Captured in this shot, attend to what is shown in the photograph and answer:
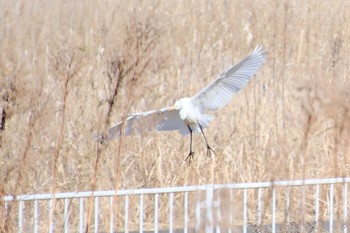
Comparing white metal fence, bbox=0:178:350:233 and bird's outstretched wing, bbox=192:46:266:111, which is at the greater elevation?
bird's outstretched wing, bbox=192:46:266:111

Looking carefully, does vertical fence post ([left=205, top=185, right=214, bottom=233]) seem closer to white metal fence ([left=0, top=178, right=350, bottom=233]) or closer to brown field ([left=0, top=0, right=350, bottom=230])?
white metal fence ([left=0, top=178, right=350, bottom=233])

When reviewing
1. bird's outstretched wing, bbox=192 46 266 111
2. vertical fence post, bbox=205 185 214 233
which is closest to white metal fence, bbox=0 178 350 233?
vertical fence post, bbox=205 185 214 233

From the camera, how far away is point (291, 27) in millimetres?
11219

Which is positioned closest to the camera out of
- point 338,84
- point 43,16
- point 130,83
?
point 130,83

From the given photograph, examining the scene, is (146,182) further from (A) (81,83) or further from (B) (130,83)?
(B) (130,83)

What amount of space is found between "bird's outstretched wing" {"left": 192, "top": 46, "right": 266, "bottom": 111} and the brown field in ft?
1.37

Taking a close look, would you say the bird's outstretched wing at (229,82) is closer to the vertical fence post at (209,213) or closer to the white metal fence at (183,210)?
the white metal fence at (183,210)

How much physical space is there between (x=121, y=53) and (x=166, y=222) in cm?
408

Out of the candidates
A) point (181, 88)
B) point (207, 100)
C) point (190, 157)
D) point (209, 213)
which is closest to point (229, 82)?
point (207, 100)

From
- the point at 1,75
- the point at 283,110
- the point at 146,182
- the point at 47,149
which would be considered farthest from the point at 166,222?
the point at 1,75

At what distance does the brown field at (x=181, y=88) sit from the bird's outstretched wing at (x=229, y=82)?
42 cm

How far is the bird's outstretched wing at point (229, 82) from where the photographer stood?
23.3 feet

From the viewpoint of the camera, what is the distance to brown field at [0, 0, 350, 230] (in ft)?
23.3

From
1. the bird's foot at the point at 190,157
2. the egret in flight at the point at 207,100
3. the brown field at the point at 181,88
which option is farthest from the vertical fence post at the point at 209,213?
the bird's foot at the point at 190,157
